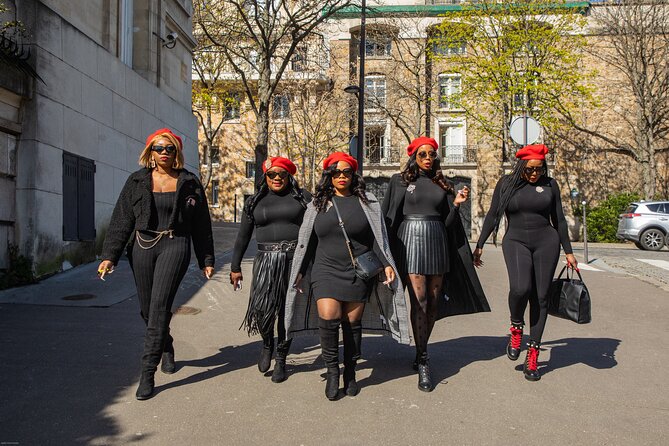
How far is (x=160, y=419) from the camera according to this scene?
380 centimetres

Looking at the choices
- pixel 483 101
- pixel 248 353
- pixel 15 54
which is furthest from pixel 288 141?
pixel 248 353

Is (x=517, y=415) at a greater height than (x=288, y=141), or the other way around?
(x=288, y=141)

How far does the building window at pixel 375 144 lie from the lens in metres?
38.9

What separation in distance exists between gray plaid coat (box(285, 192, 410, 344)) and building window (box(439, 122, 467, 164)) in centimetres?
3378

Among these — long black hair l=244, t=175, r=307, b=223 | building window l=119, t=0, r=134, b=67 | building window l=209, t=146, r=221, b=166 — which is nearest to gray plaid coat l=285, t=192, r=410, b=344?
long black hair l=244, t=175, r=307, b=223

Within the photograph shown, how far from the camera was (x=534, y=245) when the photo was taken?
16.5ft

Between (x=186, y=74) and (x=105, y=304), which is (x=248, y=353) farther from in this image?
(x=186, y=74)

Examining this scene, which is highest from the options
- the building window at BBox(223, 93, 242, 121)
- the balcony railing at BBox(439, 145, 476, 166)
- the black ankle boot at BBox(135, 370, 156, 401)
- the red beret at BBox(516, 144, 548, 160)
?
the building window at BBox(223, 93, 242, 121)

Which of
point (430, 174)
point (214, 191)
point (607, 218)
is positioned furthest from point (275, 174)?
point (214, 191)

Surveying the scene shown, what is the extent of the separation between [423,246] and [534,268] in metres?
1.07

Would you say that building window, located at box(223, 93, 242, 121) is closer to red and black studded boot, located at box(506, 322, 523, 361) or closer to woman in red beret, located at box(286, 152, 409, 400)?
red and black studded boot, located at box(506, 322, 523, 361)

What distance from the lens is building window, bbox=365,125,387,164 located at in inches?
1532

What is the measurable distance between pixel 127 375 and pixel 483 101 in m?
28.2

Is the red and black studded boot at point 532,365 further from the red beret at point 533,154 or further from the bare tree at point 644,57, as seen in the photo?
the bare tree at point 644,57
